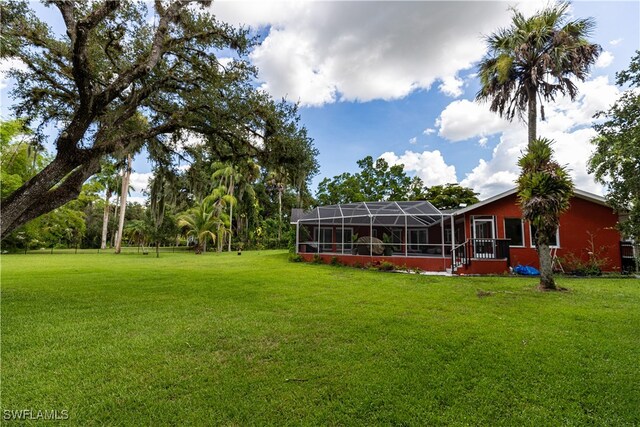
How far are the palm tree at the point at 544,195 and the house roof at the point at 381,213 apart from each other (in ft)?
15.2

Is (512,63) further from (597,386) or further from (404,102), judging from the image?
(597,386)

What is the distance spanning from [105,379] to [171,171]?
688 centimetres

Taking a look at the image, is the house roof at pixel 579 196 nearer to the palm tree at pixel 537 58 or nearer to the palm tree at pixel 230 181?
the palm tree at pixel 537 58

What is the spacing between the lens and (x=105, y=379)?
9.22ft

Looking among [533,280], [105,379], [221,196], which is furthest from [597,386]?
[221,196]

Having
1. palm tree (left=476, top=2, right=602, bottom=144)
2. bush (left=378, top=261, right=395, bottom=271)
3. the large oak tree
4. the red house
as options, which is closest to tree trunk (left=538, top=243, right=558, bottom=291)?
the red house

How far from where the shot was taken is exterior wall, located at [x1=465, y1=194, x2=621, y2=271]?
10633 millimetres

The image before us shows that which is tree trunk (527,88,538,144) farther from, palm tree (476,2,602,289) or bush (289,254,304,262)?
bush (289,254,304,262)

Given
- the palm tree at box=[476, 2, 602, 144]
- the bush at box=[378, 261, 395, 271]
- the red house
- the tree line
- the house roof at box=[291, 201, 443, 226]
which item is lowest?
the bush at box=[378, 261, 395, 271]

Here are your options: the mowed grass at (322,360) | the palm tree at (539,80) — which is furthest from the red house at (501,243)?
the mowed grass at (322,360)

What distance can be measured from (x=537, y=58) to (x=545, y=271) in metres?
6.37

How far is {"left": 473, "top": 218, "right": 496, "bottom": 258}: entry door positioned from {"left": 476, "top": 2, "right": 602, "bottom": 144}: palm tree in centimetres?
422

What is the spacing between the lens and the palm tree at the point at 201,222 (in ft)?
72.8

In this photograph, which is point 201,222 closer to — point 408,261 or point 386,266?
point 386,266
